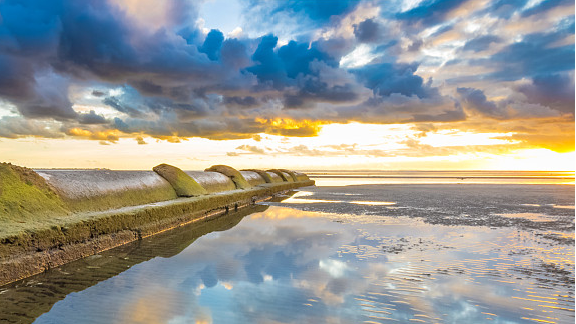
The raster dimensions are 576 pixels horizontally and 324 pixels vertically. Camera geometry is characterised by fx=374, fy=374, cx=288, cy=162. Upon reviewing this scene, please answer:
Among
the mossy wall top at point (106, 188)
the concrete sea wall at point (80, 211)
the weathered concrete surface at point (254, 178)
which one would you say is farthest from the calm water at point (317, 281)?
the weathered concrete surface at point (254, 178)

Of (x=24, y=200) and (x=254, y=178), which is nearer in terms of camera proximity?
(x=24, y=200)

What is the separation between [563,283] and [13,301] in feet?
27.4

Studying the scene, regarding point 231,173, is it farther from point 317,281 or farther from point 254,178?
point 317,281

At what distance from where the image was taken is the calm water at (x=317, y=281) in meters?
4.80

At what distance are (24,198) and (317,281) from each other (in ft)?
23.5

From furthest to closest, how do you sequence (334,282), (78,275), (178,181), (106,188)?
(178,181) < (106,188) < (78,275) < (334,282)

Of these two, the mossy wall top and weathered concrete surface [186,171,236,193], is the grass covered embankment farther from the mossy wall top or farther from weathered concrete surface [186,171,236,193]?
weathered concrete surface [186,171,236,193]

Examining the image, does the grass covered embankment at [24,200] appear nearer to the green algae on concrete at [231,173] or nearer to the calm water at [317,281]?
the calm water at [317,281]

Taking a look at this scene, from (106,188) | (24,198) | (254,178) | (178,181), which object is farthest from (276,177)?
(24,198)

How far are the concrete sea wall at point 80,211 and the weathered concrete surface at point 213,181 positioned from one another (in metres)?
2.95

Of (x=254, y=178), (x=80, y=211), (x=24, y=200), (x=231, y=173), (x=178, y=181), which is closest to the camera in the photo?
(x=24, y=200)

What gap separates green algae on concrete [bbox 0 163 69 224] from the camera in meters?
7.97

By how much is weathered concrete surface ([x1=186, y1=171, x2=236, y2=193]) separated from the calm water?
33.4 feet

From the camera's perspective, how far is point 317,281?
6113 mm
